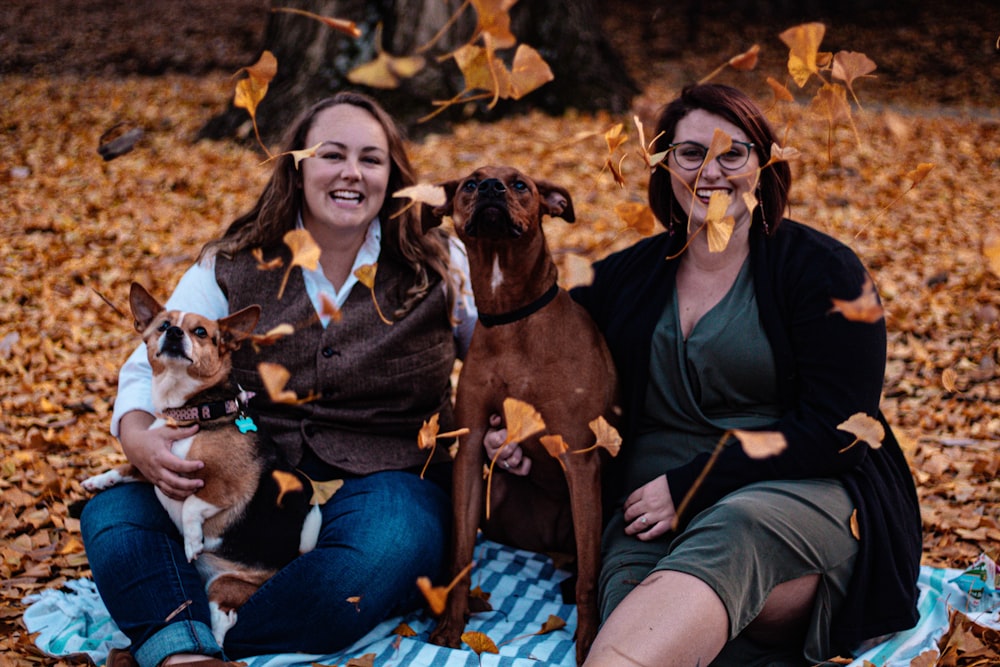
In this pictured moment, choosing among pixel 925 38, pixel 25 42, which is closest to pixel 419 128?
pixel 25 42

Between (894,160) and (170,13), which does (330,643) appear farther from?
(170,13)

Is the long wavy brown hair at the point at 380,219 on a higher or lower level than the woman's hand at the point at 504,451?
higher

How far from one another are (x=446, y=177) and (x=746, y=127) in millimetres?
4730

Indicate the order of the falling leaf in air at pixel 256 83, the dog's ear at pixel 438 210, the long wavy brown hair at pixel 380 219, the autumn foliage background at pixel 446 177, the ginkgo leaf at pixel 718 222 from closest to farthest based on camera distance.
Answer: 1. the ginkgo leaf at pixel 718 222
2. the falling leaf in air at pixel 256 83
3. the dog's ear at pixel 438 210
4. the long wavy brown hair at pixel 380 219
5. the autumn foliage background at pixel 446 177

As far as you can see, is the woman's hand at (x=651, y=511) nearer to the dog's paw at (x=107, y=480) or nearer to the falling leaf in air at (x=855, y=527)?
the falling leaf in air at (x=855, y=527)

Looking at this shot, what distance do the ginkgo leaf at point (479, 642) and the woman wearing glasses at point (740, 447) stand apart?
0.40 meters

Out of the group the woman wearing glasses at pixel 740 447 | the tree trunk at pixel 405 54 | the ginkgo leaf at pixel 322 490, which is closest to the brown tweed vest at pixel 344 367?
the ginkgo leaf at pixel 322 490

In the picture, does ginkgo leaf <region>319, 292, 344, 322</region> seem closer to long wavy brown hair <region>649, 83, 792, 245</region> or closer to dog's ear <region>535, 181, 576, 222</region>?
dog's ear <region>535, 181, 576, 222</region>

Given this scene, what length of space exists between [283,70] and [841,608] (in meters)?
7.38

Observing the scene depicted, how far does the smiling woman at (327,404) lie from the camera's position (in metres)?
2.79

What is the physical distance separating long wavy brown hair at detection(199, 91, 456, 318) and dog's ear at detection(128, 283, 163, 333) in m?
0.37

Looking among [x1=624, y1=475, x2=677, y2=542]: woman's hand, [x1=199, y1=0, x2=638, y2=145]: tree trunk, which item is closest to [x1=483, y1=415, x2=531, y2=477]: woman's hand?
[x1=624, y1=475, x2=677, y2=542]: woman's hand

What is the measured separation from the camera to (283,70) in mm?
8430

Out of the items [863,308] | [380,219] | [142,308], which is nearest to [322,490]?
[142,308]
